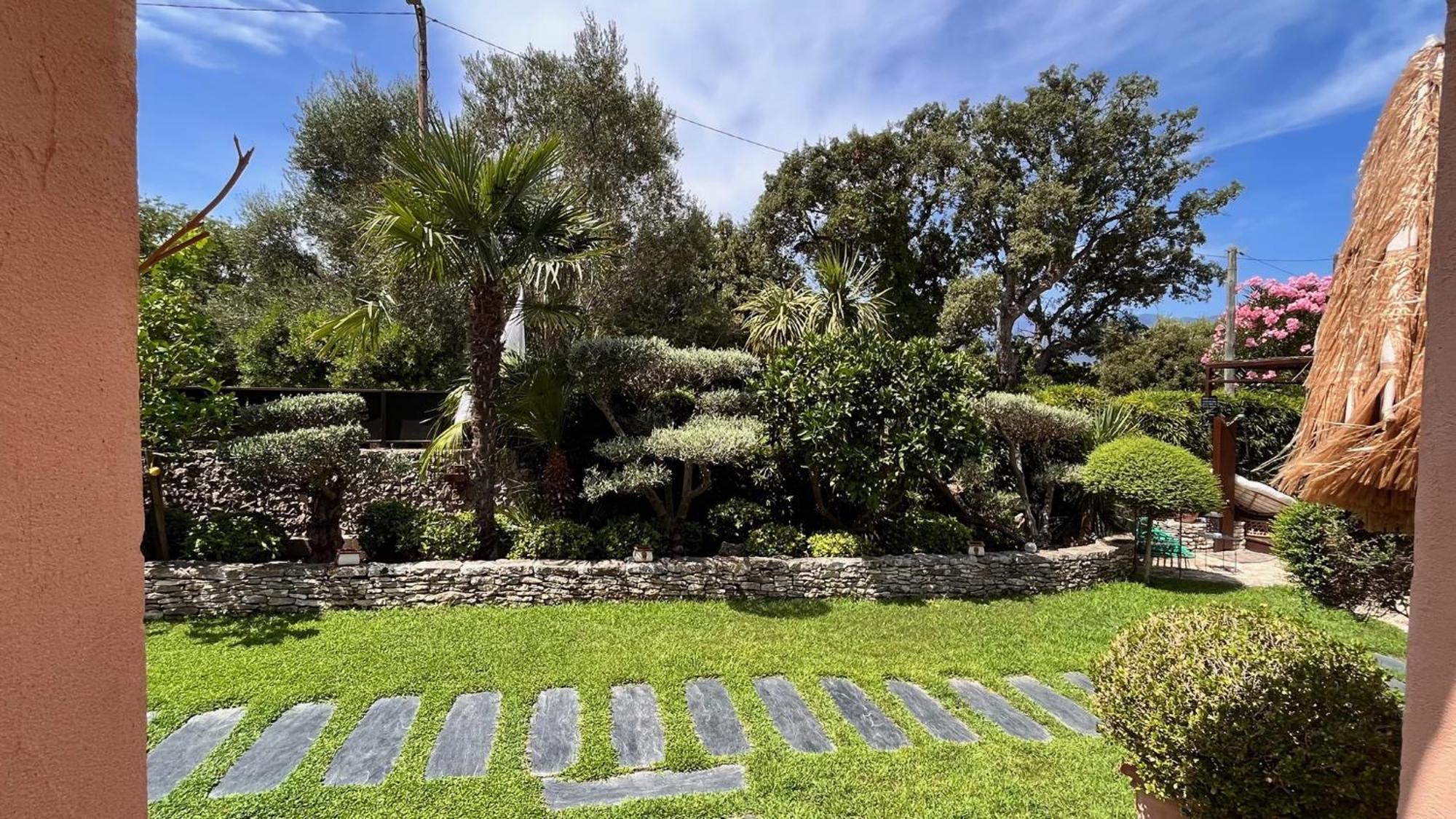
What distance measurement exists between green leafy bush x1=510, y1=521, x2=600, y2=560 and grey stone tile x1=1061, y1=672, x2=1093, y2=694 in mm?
5236

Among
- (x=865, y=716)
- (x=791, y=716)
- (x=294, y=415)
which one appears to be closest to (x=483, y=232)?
(x=294, y=415)

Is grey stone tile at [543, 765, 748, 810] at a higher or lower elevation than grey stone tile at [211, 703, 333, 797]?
lower

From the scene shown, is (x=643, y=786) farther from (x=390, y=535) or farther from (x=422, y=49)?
(x=422, y=49)

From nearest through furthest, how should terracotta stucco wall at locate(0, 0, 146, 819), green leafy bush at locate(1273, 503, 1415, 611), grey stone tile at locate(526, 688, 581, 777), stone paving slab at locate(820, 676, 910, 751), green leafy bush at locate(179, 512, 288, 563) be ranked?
terracotta stucco wall at locate(0, 0, 146, 819) → grey stone tile at locate(526, 688, 581, 777) → stone paving slab at locate(820, 676, 910, 751) → green leafy bush at locate(1273, 503, 1415, 611) → green leafy bush at locate(179, 512, 288, 563)

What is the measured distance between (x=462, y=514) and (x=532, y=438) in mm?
1345

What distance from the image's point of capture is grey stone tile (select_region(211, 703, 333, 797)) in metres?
3.46

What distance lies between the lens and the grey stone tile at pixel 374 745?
3.56m

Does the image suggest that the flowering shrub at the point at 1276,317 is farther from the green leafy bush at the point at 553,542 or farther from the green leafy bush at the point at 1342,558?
the green leafy bush at the point at 553,542

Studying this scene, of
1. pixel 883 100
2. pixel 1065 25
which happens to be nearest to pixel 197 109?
pixel 1065 25

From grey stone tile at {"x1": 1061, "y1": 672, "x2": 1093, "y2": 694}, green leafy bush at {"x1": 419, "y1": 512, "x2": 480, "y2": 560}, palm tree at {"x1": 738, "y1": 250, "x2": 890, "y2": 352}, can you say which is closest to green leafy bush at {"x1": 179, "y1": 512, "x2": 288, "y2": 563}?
green leafy bush at {"x1": 419, "y1": 512, "x2": 480, "y2": 560}

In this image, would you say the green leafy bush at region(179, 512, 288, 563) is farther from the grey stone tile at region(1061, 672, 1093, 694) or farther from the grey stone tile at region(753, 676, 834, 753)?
the grey stone tile at region(1061, 672, 1093, 694)

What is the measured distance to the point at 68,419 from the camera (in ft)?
2.93

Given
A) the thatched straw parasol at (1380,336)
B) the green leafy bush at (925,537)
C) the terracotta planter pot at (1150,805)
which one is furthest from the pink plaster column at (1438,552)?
the green leafy bush at (925,537)

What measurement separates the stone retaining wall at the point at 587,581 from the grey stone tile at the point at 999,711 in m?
2.44
